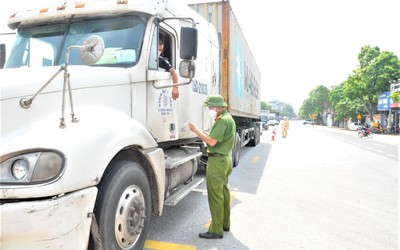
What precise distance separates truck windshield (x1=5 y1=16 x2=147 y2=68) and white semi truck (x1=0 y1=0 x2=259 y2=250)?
0.5 inches

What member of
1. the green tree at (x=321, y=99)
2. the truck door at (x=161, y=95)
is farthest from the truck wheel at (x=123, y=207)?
the green tree at (x=321, y=99)

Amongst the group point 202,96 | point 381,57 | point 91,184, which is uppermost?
point 381,57

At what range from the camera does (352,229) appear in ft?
14.3

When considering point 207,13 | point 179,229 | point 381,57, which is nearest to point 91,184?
point 179,229

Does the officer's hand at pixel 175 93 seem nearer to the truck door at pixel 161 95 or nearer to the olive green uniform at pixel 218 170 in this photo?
the truck door at pixel 161 95

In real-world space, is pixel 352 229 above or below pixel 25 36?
below

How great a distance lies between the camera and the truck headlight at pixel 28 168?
6.98 ft

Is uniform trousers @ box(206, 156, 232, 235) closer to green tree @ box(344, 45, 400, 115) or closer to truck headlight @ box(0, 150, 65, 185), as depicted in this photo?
truck headlight @ box(0, 150, 65, 185)

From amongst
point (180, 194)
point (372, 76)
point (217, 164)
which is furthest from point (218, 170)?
point (372, 76)

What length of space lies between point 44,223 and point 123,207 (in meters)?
0.85

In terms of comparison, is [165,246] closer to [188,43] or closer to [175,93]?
[175,93]

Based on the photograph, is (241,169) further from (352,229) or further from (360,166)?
(352,229)

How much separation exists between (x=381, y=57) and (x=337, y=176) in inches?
1461

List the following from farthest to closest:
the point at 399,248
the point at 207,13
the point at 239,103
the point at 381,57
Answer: the point at 381,57, the point at 239,103, the point at 207,13, the point at 399,248
